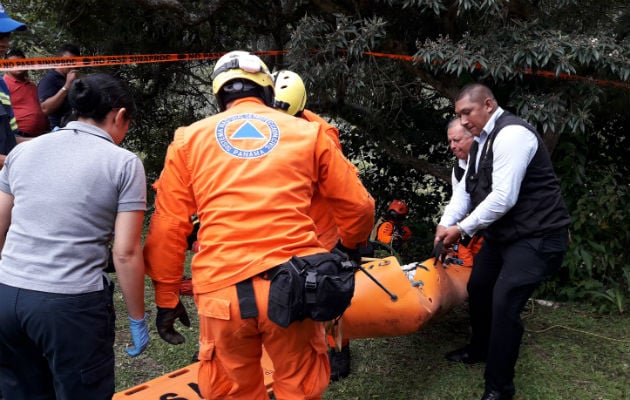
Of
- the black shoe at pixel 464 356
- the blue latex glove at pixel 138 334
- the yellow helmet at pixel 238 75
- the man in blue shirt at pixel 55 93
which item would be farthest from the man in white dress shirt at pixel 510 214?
the man in blue shirt at pixel 55 93

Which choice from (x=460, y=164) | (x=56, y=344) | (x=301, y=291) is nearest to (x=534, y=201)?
(x=460, y=164)

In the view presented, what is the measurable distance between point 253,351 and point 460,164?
94.8 inches

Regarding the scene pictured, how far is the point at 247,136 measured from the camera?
220 centimetres

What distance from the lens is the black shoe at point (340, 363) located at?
372 centimetres

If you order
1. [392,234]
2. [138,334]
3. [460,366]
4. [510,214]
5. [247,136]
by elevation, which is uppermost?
[247,136]

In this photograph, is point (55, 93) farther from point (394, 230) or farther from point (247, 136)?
point (247, 136)

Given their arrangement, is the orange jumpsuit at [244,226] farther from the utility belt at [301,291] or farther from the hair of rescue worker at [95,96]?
the hair of rescue worker at [95,96]

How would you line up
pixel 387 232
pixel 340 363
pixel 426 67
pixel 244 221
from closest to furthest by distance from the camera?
1. pixel 244 221
2. pixel 340 363
3. pixel 426 67
4. pixel 387 232

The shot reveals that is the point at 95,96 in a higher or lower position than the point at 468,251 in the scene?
higher

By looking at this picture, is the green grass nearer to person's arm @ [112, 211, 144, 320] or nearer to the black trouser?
the black trouser

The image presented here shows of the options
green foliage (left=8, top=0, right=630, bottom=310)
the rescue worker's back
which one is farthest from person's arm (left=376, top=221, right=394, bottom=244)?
the rescue worker's back

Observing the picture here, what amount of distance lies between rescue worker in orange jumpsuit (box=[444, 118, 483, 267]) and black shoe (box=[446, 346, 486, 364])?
2.03 ft

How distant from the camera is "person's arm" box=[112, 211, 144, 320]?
215 centimetres

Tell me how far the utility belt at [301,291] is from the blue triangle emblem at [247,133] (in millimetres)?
502
